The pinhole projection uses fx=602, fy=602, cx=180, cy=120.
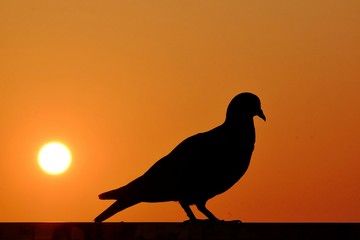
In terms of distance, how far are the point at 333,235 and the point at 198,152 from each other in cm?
521

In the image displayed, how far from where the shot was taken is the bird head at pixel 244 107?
881 cm

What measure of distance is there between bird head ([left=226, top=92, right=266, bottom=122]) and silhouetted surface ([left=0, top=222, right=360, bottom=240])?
5715 millimetres

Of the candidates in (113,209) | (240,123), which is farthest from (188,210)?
(240,123)

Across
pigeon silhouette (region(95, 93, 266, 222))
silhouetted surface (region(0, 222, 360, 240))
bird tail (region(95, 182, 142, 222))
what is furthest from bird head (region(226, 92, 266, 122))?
silhouetted surface (region(0, 222, 360, 240))

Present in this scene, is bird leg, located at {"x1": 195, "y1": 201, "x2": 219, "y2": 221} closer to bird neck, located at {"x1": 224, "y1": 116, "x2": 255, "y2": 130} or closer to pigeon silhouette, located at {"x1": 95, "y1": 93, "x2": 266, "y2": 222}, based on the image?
pigeon silhouette, located at {"x1": 95, "y1": 93, "x2": 266, "y2": 222}

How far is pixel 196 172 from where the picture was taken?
8133 mm

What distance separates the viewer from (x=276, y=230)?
3.02 metres

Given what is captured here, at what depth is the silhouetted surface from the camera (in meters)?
2.98

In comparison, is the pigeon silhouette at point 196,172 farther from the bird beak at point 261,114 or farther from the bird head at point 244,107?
the bird beak at point 261,114

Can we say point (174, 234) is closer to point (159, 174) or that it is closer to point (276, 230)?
point (276, 230)

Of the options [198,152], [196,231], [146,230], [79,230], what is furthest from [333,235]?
[198,152]

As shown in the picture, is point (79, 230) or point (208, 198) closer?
point (79, 230)

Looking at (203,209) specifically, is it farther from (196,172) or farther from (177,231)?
(177,231)

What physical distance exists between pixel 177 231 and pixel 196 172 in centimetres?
511
